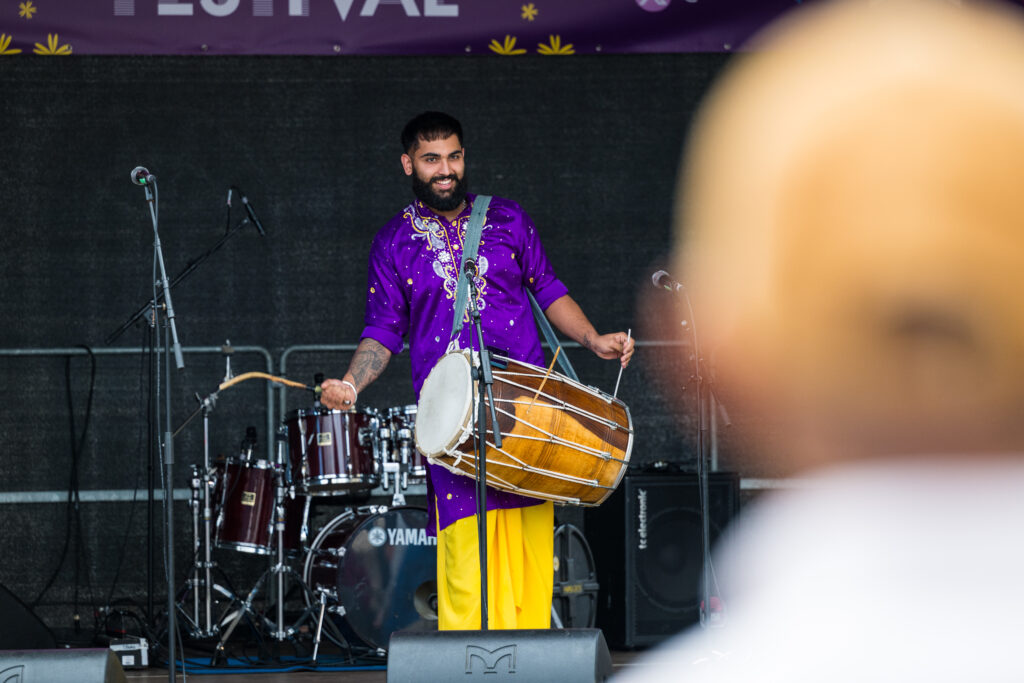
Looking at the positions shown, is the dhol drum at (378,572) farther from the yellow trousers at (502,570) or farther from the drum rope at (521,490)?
the drum rope at (521,490)

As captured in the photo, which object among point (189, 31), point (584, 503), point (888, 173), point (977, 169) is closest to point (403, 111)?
point (189, 31)

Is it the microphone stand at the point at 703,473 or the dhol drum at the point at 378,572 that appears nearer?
the microphone stand at the point at 703,473

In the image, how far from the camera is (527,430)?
134 inches

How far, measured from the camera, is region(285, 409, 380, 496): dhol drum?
5250 mm

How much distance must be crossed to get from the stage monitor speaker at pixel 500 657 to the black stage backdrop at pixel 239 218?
3616 mm

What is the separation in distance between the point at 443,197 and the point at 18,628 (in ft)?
7.29

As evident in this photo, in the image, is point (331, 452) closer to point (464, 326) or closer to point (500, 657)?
point (464, 326)

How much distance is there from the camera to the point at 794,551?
6023 millimetres

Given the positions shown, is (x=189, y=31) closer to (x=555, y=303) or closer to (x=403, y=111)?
(x=403, y=111)

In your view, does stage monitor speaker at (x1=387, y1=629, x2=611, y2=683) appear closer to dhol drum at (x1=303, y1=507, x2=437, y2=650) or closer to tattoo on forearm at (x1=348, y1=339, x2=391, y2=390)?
tattoo on forearm at (x1=348, y1=339, x2=391, y2=390)

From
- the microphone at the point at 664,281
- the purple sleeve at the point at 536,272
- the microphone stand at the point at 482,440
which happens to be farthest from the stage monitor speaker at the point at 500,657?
the microphone at the point at 664,281

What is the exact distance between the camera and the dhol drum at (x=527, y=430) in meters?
3.37

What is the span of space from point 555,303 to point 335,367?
277cm

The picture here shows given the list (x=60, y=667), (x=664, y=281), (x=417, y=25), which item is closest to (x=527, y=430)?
(x=60, y=667)
